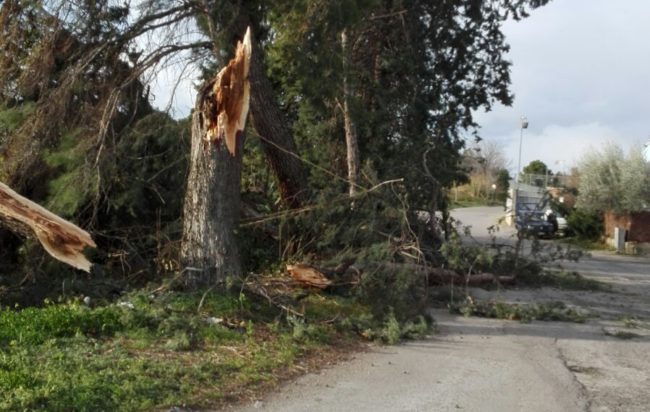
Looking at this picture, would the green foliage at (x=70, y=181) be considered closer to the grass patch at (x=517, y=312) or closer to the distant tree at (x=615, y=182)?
the grass patch at (x=517, y=312)

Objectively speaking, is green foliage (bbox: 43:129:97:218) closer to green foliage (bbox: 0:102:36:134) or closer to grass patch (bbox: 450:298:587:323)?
green foliage (bbox: 0:102:36:134)

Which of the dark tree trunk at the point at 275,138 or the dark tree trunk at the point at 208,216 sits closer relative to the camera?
the dark tree trunk at the point at 208,216

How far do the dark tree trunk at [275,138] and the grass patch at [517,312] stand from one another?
3670 mm

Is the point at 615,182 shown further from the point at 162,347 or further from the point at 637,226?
the point at 162,347

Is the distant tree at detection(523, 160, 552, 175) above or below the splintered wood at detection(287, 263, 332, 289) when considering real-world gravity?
above

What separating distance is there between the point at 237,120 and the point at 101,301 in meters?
3.25

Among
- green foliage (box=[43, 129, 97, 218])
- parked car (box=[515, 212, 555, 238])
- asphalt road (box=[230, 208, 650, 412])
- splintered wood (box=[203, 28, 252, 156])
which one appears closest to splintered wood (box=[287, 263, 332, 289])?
asphalt road (box=[230, 208, 650, 412])

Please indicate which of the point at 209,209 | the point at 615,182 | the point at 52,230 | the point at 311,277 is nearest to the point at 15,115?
the point at 209,209

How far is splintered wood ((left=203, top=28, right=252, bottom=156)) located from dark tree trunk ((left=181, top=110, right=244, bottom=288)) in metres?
0.31

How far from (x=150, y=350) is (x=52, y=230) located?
1.74m

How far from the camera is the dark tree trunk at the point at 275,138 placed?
42.9ft

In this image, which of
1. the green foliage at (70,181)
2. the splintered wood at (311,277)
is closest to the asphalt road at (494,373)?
the splintered wood at (311,277)

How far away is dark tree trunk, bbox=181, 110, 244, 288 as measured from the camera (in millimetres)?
10094

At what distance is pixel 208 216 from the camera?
10141mm
